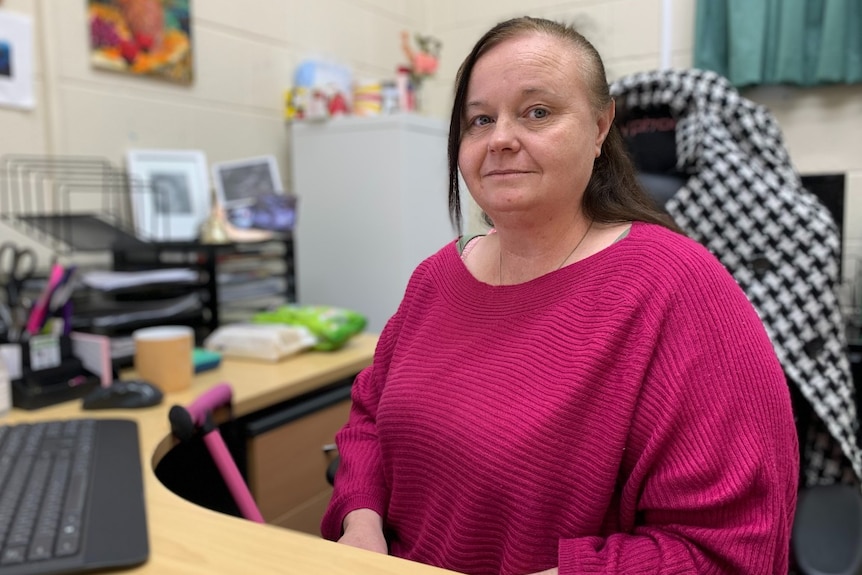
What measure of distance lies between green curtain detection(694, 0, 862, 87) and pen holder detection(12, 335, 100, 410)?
6.29ft

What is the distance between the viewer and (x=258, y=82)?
6.84 feet

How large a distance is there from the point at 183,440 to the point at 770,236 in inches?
39.2

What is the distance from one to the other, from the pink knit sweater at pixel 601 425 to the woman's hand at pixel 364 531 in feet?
0.14

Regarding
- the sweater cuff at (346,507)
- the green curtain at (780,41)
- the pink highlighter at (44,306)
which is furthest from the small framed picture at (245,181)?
the green curtain at (780,41)

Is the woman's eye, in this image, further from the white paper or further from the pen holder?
the white paper

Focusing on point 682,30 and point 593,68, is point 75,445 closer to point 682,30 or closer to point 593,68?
point 593,68

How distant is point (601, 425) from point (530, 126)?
12.6 inches

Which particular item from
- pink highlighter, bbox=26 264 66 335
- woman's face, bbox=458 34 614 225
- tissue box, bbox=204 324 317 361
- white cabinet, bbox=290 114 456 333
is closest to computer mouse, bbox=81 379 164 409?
pink highlighter, bbox=26 264 66 335

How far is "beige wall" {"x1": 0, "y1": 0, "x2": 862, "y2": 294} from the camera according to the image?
5.16 feet

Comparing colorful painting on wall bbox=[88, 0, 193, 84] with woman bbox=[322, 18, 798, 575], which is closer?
woman bbox=[322, 18, 798, 575]

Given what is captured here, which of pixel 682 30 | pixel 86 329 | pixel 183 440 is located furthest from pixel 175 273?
pixel 682 30

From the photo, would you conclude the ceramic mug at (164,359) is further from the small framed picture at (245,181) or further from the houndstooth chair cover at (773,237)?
the houndstooth chair cover at (773,237)

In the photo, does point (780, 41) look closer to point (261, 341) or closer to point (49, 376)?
point (261, 341)

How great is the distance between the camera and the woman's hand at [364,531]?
0.82 metres
